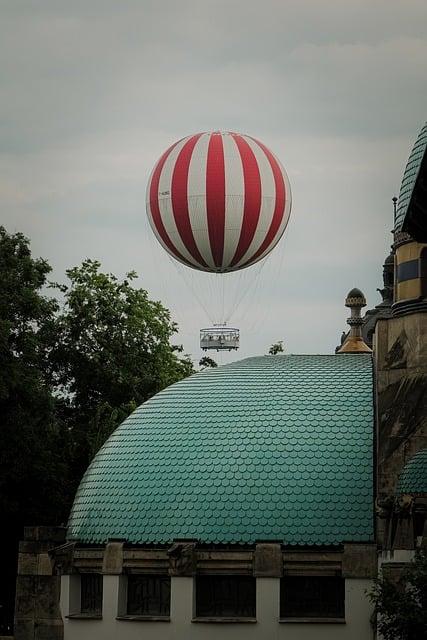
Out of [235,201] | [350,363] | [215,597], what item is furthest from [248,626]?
[235,201]

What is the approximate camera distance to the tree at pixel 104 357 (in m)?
70.8

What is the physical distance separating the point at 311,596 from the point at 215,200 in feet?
79.6

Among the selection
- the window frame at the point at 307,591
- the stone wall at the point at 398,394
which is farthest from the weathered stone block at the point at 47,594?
the stone wall at the point at 398,394

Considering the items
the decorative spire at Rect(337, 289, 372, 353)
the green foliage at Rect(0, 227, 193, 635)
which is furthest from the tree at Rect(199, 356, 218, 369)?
the decorative spire at Rect(337, 289, 372, 353)

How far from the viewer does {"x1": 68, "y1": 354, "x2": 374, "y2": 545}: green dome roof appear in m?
46.7

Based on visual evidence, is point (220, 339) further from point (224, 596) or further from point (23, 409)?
point (224, 596)

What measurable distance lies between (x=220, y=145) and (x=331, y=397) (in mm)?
21322

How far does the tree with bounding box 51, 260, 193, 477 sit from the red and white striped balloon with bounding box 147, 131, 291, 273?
5990mm

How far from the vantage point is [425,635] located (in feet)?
113

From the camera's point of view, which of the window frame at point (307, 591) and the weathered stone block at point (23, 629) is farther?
the weathered stone block at point (23, 629)

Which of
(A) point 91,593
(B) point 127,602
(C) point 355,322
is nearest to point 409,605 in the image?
(B) point 127,602

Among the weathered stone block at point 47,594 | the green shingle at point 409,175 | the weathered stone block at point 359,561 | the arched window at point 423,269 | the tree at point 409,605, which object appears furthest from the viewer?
the weathered stone block at point 47,594

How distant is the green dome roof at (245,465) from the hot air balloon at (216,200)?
672 inches

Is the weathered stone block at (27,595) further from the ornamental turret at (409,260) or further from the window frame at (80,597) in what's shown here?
the ornamental turret at (409,260)
